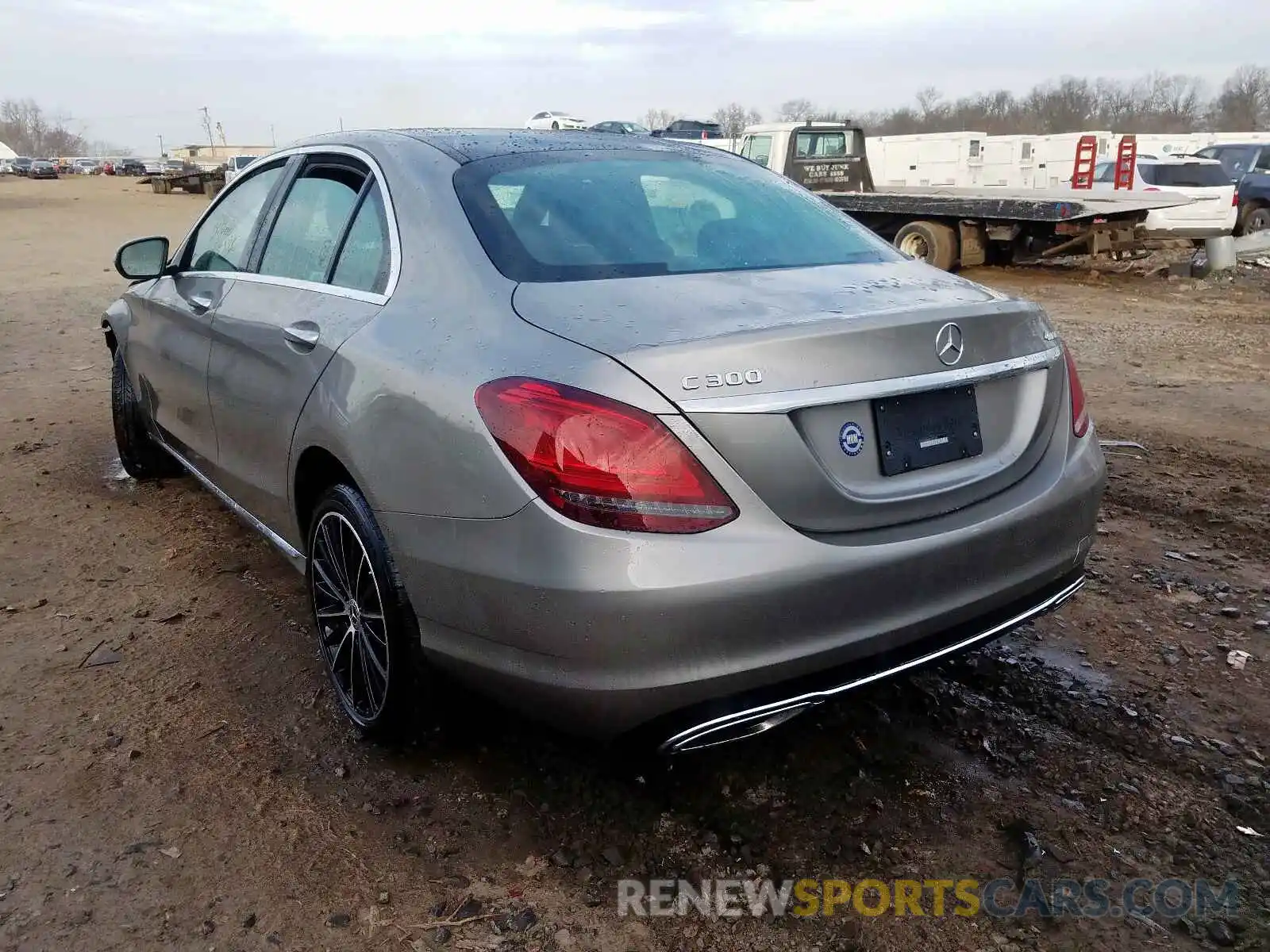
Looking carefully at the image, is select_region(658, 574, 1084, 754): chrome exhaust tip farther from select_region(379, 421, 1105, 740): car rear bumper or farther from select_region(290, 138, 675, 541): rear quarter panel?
select_region(290, 138, 675, 541): rear quarter panel

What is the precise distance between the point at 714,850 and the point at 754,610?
710mm

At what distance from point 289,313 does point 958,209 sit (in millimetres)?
11894

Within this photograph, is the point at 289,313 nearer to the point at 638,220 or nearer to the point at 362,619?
the point at 362,619

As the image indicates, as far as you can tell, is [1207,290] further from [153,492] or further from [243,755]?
[243,755]

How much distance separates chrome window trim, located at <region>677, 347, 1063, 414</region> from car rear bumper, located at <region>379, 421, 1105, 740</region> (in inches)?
6.4

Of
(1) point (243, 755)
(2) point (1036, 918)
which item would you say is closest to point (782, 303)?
(2) point (1036, 918)

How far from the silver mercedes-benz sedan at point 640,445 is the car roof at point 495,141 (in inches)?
0.8

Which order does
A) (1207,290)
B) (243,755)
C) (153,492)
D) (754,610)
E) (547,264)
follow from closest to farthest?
(754,610) < (547,264) < (243,755) < (153,492) < (1207,290)

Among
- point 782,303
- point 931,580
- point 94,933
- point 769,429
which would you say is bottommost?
point 94,933

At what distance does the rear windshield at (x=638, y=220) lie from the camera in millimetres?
2508

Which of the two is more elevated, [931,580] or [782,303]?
[782,303]

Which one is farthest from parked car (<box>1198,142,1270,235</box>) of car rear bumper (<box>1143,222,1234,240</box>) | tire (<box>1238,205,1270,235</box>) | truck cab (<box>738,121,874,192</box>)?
truck cab (<box>738,121,874,192</box>)

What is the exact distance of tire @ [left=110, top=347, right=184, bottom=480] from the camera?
4820 millimetres

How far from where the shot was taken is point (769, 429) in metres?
2.00
